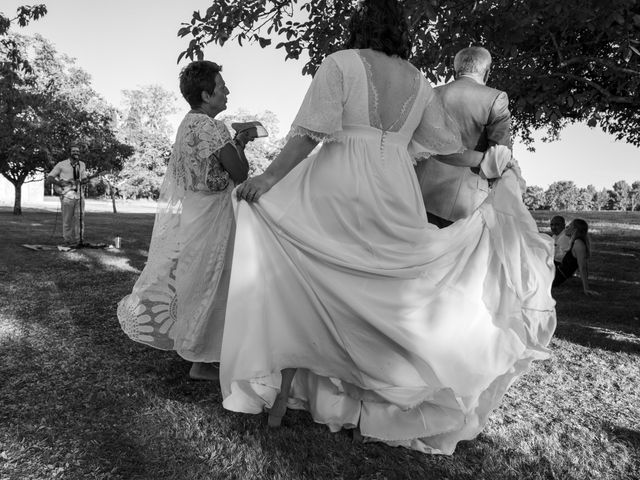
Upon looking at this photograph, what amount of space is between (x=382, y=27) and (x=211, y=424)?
249 centimetres

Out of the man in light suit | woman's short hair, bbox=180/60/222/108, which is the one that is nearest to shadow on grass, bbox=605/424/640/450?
the man in light suit

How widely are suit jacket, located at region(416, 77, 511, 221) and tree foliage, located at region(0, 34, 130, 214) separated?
24.0 metres

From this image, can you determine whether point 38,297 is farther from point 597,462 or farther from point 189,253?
point 597,462

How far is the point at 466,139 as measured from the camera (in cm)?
354

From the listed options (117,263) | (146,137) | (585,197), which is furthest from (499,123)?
(585,197)

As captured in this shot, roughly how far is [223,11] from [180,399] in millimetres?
5051

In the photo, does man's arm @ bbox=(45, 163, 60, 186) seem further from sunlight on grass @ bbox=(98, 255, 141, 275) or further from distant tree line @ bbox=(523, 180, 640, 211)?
distant tree line @ bbox=(523, 180, 640, 211)

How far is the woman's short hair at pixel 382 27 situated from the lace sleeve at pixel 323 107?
27cm

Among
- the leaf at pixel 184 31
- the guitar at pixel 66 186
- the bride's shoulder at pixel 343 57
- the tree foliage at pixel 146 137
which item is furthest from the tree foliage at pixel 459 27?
the tree foliage at pixel 146 137

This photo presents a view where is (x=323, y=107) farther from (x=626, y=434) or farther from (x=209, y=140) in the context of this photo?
(x=626, y=434)

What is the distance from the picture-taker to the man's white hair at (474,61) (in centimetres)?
355

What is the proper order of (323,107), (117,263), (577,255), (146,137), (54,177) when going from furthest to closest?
1. (146,137)
2. (54,177)
3. (117,263)
4. (577,255)
5. (323,107)

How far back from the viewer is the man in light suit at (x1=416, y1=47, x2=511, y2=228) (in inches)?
136

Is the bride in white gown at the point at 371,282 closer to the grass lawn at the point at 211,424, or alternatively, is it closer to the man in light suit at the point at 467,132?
the grass lawn at the point at 211,424
